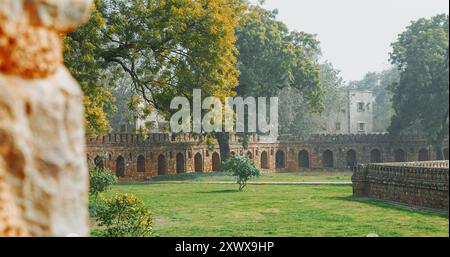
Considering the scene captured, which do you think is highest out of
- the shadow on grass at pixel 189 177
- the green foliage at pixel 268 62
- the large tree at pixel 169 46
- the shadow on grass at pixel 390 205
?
the green foliage at pixel 268 62

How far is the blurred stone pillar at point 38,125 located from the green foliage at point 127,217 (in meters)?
9.70

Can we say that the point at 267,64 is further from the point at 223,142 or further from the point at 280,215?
the point at 280,215

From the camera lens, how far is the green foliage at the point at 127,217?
11341 mm

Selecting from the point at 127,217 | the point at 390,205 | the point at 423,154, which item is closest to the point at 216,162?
the point at 423,154

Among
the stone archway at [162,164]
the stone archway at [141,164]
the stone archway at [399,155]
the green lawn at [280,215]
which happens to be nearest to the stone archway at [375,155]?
the stone archway at [399,155]

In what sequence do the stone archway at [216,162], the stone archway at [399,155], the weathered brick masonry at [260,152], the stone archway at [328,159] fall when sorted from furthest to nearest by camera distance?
the stone archway at [328,159]
the stone archway at [399,155]
the stone archway at [216,162]
the weathered brick masonry at [260,152]

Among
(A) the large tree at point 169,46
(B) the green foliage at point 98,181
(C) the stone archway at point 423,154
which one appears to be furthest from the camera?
(C) the stone archway at point 423,154

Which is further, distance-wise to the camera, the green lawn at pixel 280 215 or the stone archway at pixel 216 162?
the stone archway at pixel 216 162

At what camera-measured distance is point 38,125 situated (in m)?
1.76

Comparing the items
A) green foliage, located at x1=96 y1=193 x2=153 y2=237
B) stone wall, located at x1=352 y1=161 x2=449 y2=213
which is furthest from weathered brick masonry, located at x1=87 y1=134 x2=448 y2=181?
green foliage, located at x1=96 y1=193 x2=153 y2=237

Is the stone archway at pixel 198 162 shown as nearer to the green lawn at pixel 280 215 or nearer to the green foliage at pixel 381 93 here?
the green lawn at pixel 280 215

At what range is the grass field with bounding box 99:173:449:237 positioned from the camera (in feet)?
45.9

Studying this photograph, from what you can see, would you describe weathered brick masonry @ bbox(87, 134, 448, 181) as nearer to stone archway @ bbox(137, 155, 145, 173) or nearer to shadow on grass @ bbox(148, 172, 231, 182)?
stone archway @ bbox(137, 155, 145, 173)

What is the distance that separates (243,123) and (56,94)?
108 feet
